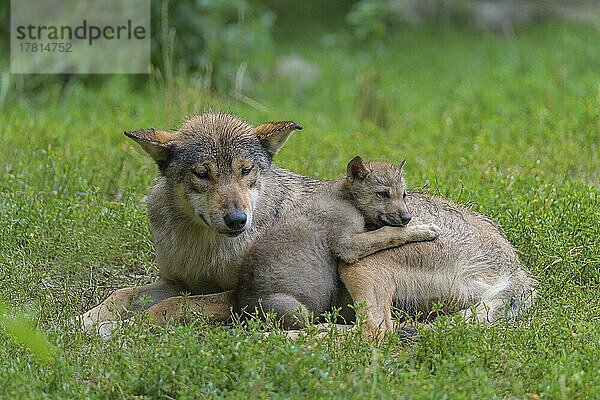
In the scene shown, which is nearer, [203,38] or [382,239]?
[382,239]

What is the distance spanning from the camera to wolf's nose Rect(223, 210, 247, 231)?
6297 millimetres

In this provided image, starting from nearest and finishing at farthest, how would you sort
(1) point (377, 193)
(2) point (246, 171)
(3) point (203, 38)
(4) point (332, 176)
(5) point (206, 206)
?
(5) point (206, 206), (2) point (246, 171), (1) point (377, 193), (4) point (332, 176), (3) point (203, 38)

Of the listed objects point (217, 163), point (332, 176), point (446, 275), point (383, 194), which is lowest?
point (332, 176)

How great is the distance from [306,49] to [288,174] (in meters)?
10.8

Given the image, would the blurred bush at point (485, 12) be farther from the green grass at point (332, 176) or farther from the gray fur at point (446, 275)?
the gray fur at point (446, 275)

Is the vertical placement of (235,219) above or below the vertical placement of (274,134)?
below

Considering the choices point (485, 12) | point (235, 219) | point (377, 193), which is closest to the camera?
point (235, 219)

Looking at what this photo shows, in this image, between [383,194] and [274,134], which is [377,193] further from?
[274,134]

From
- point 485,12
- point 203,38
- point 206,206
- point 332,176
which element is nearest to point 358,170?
point 206,206

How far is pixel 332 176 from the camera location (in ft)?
31.8

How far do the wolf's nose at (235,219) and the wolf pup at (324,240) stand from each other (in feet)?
1.24

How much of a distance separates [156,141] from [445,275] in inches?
84.1

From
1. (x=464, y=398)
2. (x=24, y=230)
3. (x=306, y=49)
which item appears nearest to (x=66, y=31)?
(x=306, y=49)

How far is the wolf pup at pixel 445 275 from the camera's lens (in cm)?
Result: 657
